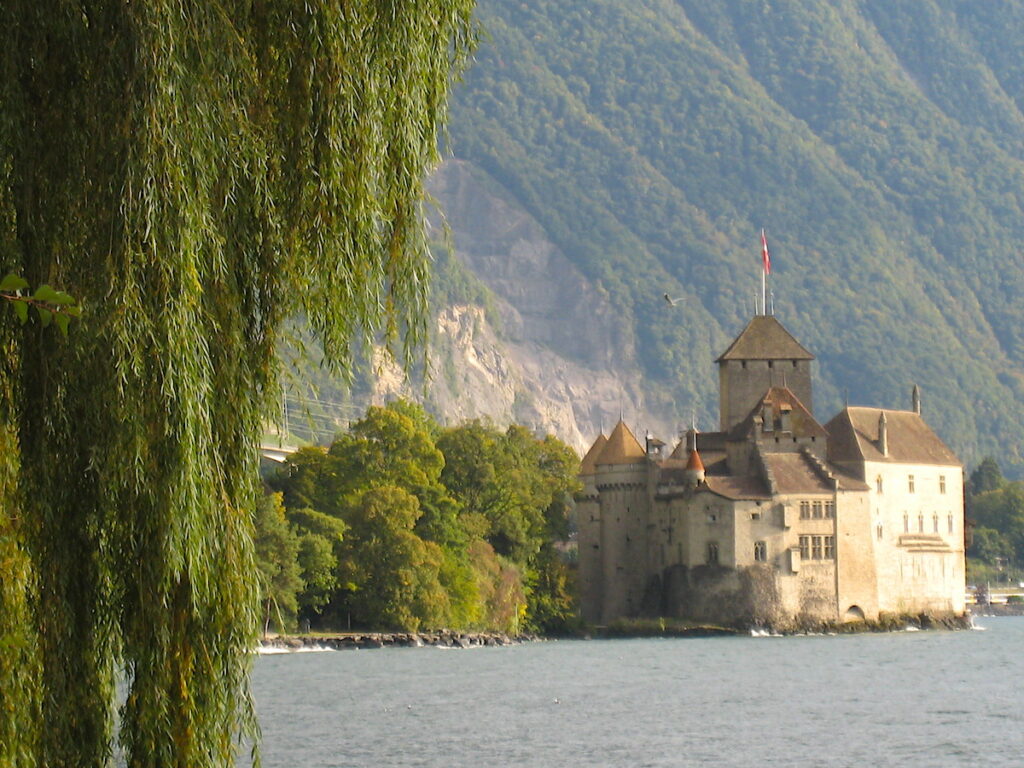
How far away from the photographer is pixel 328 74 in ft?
39.9

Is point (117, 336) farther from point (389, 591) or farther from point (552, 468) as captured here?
point (552, 468)

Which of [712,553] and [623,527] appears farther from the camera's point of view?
[623,527]

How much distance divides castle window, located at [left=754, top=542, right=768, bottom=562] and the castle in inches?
2.7

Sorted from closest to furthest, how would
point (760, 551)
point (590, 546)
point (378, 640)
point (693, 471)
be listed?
point (378, 640) < point (760, 551) < point (693, 471) < point (590, 546)

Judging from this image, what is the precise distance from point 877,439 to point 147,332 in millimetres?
92587

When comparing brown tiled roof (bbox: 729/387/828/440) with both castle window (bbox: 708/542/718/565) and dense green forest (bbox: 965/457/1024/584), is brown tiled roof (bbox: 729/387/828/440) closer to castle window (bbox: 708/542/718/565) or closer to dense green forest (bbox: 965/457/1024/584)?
castle window (bbox: 708/542/718/565)

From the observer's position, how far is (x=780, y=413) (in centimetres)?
9925

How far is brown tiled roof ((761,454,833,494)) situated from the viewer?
95938 mm

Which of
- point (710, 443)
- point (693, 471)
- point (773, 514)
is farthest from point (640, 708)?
point (710, 443)

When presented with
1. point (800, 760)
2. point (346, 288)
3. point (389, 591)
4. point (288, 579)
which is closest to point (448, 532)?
point (389, 591)

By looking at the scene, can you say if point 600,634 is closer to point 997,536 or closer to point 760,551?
point 760,551

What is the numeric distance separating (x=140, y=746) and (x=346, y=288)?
3.15 meters

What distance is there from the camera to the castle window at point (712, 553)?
96438 millimetres

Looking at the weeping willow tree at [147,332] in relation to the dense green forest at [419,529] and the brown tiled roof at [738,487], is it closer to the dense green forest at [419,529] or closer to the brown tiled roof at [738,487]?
the dense green forest at [419,529]
